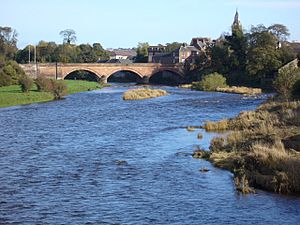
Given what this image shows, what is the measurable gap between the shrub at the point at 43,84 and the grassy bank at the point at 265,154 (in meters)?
52.2

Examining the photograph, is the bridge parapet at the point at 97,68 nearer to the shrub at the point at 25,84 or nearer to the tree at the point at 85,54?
Answer: the shrub at the point at 25,84

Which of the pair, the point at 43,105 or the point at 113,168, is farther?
the point at 43,105

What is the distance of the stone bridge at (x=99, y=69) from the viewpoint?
384 ft

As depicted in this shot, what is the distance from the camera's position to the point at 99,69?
12694 cm

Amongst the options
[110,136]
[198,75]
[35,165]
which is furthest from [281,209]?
[198,75]

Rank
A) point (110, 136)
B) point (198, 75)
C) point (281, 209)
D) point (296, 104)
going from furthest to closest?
point (198, 75) → point (296, 104) → point (110, 136) → point (281, 209)

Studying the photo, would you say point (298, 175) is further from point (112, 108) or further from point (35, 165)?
point (112, 108)

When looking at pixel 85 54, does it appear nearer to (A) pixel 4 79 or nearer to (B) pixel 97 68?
(B) pixel 97 68

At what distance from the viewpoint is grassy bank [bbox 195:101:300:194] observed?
23.5 metres

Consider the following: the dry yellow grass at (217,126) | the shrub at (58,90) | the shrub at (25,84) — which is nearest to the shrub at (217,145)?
the dry yellow grass at (217,126)

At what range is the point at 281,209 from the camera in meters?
21.0

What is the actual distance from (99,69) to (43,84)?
40839 mm

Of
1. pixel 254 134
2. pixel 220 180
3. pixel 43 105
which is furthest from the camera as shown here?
pixel 43 105

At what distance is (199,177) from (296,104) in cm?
2132
